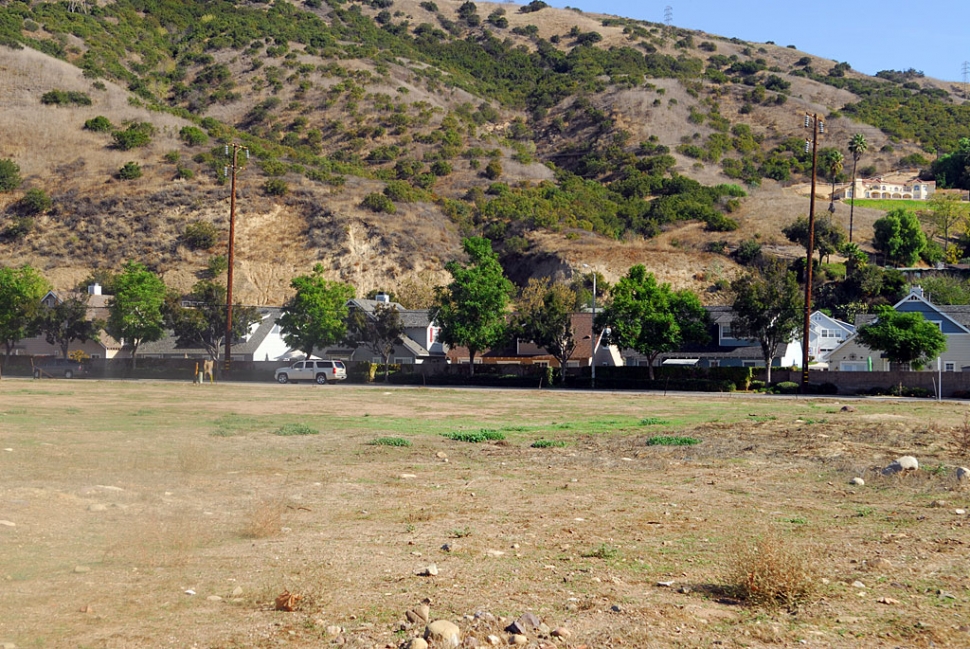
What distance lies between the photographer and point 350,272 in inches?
4013

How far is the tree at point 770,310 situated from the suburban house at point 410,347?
95.4 feet

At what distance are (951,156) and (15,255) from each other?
463 ft

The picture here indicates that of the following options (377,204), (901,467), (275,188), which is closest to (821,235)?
(377,204)

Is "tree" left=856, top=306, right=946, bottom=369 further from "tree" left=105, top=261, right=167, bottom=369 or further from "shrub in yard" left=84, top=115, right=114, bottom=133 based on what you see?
A: "shrub in yard" left=84, top=115, right=114, bottom=133

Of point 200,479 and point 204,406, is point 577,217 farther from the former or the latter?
point 200,479

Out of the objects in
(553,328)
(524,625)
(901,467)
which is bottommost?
(524,625)

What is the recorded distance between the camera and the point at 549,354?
8031 cm

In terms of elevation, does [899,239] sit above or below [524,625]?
above

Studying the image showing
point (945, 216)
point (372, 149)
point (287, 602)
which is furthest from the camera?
point (372, 149)

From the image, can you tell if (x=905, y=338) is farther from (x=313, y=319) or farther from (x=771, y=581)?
(x=771, y=581)

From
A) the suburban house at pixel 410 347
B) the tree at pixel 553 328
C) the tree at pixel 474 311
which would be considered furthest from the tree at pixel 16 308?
the tree at pixel 553 328

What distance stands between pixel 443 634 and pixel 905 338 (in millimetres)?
56904

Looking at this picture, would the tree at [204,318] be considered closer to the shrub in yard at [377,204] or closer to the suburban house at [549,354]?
the suburban house at [549,354]

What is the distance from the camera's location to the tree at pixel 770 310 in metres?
62.2
